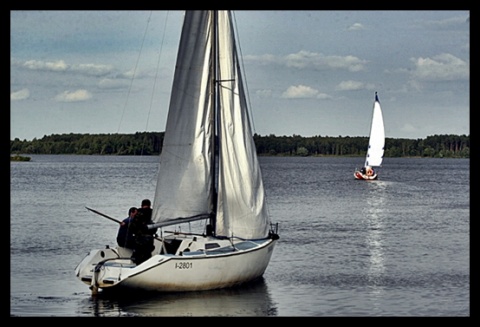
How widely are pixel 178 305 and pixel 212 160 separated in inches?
147

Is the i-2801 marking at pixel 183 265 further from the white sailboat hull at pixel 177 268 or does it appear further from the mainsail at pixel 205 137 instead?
the mainsail at pixel 205 137

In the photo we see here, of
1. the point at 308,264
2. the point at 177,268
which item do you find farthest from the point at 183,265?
the point at 308,264

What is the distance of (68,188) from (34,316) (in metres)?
56.9

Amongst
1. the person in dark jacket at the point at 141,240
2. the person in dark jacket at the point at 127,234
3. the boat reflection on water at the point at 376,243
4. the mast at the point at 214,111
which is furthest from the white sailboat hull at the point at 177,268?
the boat reflection on water at the point at 376,243

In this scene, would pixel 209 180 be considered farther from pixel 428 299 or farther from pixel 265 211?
pixel 428 299

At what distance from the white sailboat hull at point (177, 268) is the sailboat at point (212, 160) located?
0.19 feet

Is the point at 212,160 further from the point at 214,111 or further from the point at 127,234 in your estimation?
the point at 127,234

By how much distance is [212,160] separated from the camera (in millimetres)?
22109

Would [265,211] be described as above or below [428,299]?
above

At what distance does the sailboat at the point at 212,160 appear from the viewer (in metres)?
21.8

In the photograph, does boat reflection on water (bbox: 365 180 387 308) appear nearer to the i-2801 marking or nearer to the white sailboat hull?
the white sailboat hull

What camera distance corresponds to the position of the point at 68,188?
75250 millimetres
